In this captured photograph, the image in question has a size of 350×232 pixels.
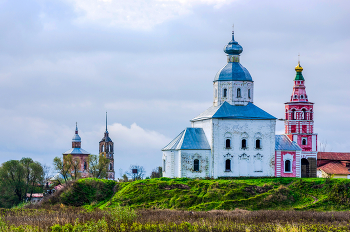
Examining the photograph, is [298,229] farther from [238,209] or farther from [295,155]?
[295,155]

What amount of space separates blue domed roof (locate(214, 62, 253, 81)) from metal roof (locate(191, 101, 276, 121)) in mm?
2029

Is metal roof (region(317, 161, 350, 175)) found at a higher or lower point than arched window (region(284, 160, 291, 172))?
lower

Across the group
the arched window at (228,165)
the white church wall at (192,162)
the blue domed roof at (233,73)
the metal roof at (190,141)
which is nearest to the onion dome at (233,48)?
the blue domed roof at (233,73)

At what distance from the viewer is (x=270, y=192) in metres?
34.4

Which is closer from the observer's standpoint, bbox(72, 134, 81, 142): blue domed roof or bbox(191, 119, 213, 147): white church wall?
bbox(191, 119, 213, 147): white church wall

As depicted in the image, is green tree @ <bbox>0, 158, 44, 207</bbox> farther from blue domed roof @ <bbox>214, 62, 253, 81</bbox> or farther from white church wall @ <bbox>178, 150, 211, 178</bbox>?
blue domed roof @ <bbox>214, 62, 253, 81</bbox>

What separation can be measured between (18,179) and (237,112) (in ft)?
81.2

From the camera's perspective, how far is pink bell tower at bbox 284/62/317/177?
158ft

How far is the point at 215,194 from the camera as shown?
33656mm

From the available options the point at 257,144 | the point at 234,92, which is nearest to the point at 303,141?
the point at 257,144

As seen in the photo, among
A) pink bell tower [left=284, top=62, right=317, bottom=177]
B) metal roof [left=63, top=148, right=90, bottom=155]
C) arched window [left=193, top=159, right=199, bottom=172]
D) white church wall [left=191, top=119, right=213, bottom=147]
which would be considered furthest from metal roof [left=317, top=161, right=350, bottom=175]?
metal roof [left=63, top=148, right=90, bottom=155]

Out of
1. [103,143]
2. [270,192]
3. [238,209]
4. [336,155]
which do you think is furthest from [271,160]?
[103,143]

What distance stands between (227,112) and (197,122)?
312 cm

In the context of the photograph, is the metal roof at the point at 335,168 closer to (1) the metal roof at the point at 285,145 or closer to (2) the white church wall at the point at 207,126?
(1) the metal roof at the point at 285,145
